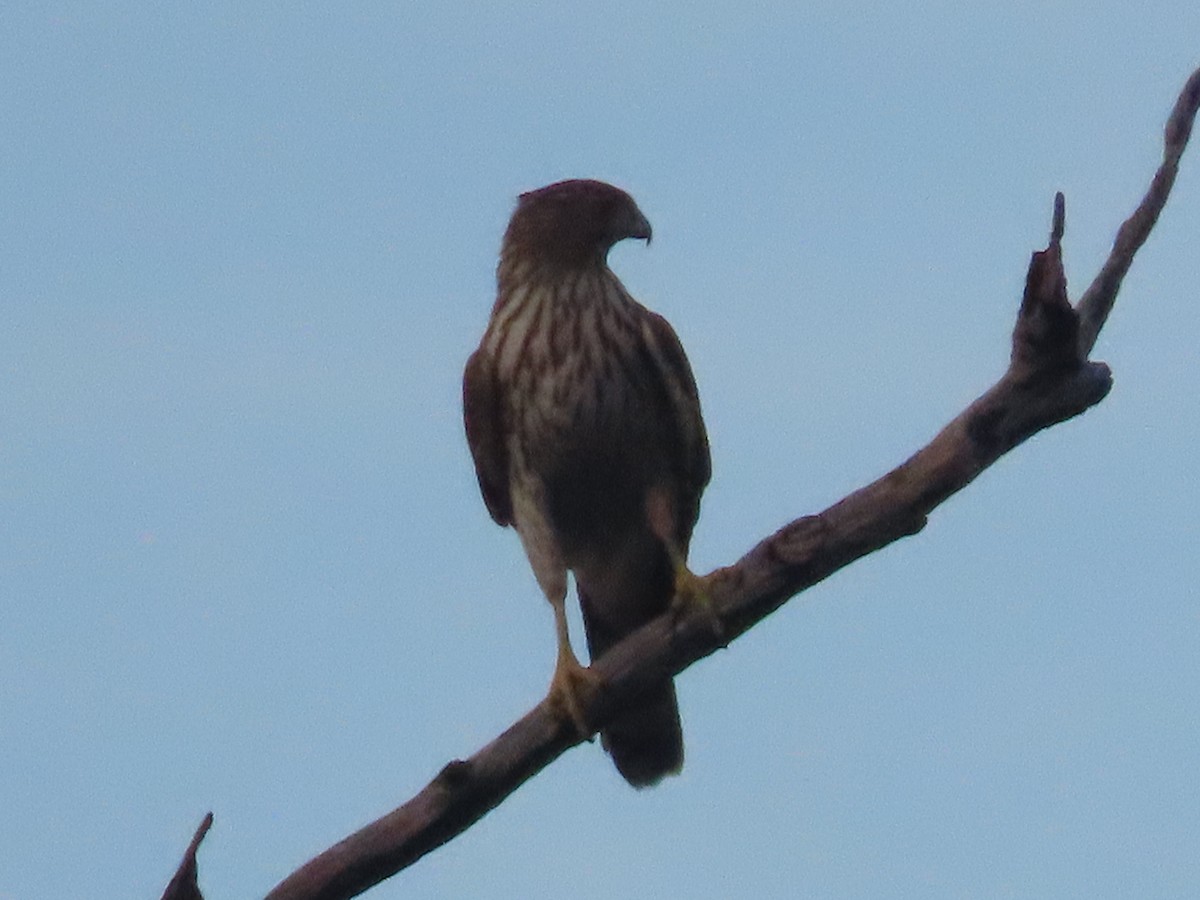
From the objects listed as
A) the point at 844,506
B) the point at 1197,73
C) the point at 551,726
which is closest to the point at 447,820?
the point at 551,726

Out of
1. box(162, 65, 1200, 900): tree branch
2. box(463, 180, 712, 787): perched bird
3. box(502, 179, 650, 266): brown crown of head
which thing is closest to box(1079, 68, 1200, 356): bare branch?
box(162, 65, 1200, 900): tree branch

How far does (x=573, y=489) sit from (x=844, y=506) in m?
1.93

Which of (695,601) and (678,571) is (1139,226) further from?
(678,571)

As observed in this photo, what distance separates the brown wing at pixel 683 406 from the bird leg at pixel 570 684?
697mm

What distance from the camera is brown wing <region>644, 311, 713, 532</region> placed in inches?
279

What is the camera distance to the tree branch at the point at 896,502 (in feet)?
17.0

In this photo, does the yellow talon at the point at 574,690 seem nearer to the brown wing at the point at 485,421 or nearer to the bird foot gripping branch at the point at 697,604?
the bird foot gripping branch at the point at 697,604

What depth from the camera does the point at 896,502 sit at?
5.32 m

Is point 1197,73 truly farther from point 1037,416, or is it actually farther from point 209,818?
point 209,818

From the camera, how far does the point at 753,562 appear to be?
5.55m

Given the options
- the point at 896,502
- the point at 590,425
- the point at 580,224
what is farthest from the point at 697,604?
the point at 580,224

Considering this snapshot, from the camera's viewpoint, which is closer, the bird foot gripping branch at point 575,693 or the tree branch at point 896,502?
the tree branch at point 896,502

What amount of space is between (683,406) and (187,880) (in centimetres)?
291

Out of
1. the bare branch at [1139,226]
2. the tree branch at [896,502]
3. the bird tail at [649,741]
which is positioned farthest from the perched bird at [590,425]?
the bare branch at [1139,226]
